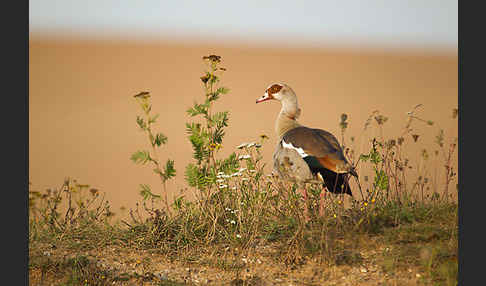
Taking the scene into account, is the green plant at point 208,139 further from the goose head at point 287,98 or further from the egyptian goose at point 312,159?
the goose head at point 287,98

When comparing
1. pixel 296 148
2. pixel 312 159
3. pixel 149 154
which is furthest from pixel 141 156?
Answer: pixel 312 159

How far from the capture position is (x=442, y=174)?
7105 millimetres

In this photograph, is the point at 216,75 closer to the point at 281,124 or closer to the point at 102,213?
the point at 281,124

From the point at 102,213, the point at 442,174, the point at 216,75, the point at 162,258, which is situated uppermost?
the point at 216,75

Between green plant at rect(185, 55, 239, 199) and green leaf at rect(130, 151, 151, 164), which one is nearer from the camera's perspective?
green leaf at rect(130, 151, 151, 164)

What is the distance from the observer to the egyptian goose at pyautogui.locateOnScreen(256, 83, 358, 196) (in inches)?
217

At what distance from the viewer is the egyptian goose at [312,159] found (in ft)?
18.1

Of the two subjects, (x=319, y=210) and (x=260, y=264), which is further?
(x=319, y=210)

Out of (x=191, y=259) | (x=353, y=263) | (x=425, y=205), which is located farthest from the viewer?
(x=425, y=205)

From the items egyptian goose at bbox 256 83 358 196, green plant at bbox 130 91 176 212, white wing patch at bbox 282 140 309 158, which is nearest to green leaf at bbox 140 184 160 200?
green plant at bbox 130 91 176 212

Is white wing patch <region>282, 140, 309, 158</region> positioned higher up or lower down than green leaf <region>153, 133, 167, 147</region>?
lower down

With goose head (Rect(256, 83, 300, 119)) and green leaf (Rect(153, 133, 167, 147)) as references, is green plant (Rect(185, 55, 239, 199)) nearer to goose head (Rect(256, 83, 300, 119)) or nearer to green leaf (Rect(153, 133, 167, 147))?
green leaf (Rect(153, 133, 167, 147))

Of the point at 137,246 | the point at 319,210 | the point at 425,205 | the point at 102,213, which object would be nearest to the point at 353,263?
the point at 319,210

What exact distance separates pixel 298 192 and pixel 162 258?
1912 millimetres
